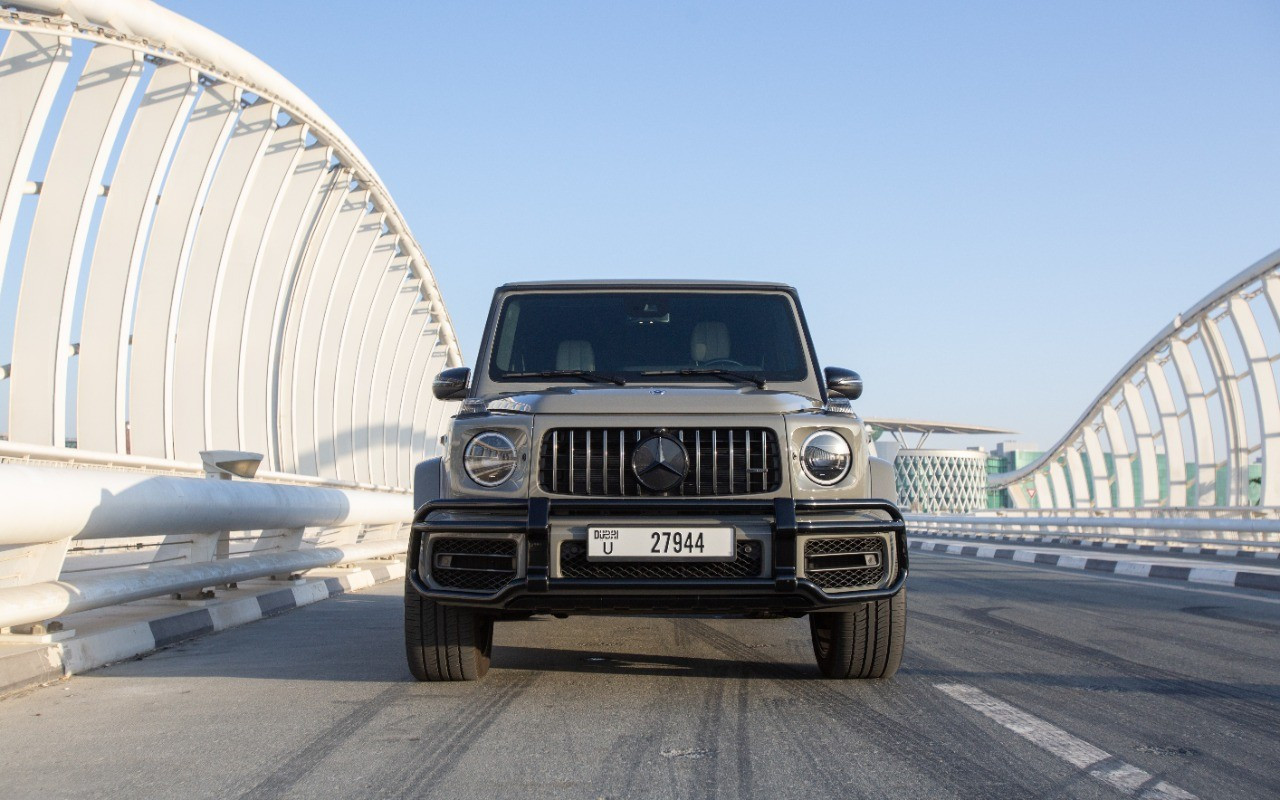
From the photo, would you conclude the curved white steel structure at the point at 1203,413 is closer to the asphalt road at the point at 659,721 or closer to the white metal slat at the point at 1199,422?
the white metal slat at the point at 1199,422

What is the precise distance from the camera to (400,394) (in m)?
31.1

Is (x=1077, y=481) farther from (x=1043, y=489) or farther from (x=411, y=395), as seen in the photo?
(x=411, y=395)

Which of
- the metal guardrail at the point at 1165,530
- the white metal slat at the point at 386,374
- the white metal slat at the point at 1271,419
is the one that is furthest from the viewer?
the white metal slat at the point at 386,374

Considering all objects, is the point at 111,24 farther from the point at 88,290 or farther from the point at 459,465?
the point at 459,465

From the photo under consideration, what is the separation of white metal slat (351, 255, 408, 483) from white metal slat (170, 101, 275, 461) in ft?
29.7

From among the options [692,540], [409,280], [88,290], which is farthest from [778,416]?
[409,280]

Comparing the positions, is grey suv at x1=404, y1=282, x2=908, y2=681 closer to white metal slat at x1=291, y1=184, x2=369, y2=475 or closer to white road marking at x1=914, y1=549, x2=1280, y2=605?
white road marking at x1=914, y1=549, x2=1280, y2=605

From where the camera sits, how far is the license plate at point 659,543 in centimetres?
491

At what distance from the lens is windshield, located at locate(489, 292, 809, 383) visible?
6422mm

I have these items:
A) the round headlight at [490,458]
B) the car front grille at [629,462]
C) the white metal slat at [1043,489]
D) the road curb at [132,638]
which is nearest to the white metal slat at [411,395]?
the road curb at [132,638]

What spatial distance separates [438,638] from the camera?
533cm

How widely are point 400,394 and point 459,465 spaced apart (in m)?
26.4

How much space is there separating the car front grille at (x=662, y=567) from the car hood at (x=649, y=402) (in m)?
0.64

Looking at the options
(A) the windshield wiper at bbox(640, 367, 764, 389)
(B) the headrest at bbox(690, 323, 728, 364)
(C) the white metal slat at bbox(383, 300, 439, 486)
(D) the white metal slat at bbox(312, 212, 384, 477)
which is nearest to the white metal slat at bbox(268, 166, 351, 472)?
(D) the white metal slat at bbox(312, 212, 384, 477)
